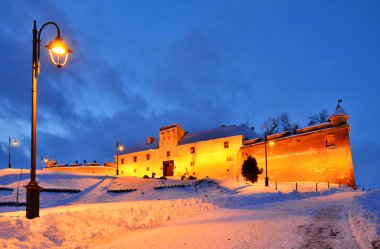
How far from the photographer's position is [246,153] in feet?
190

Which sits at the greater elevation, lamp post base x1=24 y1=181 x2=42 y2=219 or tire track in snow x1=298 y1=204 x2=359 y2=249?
lamp post base x1=24 y1=181 x2=42 y2=219

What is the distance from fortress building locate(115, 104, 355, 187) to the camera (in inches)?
1837

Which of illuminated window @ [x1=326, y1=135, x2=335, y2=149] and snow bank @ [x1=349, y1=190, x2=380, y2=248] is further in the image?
illuminated window @ [x1=326, y1=135, x2=335, y2=149]

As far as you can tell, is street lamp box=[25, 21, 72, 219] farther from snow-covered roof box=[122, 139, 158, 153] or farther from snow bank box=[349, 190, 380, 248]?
snow-covered roof box=[122, 139, 158, 153]

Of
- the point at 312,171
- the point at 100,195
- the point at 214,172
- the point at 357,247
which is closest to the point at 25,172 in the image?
the point at 100,195

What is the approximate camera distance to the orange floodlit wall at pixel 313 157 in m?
45.7

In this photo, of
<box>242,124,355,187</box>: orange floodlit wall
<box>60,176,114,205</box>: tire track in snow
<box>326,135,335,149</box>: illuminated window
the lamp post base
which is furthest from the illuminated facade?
the lamp post base

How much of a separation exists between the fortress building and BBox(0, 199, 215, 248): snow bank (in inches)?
1114

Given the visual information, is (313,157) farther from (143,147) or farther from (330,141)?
→ (143,147)

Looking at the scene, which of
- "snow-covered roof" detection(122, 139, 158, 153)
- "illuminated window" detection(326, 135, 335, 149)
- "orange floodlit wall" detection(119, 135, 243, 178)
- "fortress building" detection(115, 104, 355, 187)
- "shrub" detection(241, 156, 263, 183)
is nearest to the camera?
"shrub" detection(241, 156, 263, 183)

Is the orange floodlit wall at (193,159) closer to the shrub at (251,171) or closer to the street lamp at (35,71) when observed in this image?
the shrub at (251,171)

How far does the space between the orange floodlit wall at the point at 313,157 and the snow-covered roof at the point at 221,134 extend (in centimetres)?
943

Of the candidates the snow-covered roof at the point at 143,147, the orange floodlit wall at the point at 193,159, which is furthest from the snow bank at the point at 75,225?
the snow-covered roof at the point at 143,147

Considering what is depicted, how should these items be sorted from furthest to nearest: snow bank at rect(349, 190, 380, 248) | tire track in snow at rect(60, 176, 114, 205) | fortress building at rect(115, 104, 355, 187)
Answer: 1. fortress building at rect(115, 104, 355, 187)
2. tire track in snow at rect(60, 176, 114, 205)
3. snow bank at rect(349, 190, 380, 248)
